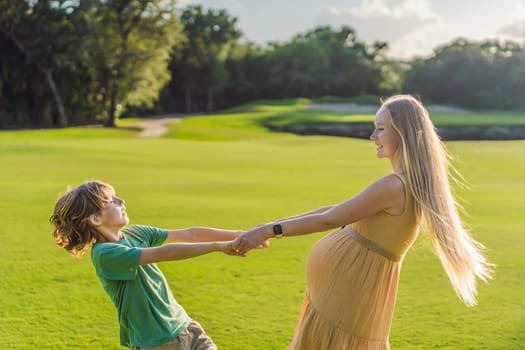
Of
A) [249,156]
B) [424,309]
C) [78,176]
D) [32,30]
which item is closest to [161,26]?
[32,30]

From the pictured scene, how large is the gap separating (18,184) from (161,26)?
3191cm

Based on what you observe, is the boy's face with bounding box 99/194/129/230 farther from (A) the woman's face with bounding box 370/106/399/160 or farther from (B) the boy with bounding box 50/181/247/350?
(A) the woman's face with bounding box 370/106/399/160

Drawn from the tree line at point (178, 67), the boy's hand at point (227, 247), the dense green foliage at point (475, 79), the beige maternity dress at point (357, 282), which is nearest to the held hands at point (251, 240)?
the boy's hand at point (227, 247)

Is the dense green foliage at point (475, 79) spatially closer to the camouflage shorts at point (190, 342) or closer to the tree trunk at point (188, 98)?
the tree trunk at point (188, 98)

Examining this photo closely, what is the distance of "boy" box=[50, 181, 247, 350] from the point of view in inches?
125

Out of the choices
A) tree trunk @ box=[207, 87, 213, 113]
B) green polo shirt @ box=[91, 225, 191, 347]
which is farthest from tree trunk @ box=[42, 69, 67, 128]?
green polo shirt @ box=[91, 225, 191, 347]

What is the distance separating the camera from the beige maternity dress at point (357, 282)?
3.07m

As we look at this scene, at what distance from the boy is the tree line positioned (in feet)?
132

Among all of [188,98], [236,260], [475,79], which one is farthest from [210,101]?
[236,260]

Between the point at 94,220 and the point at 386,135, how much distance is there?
1607mm

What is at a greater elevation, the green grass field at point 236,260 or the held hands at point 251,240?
the held hands at point 251,240

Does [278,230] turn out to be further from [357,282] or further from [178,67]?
[178,67]

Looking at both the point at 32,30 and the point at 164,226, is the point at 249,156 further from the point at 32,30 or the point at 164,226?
the point at 32,30

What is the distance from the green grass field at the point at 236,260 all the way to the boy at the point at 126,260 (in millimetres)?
1554
